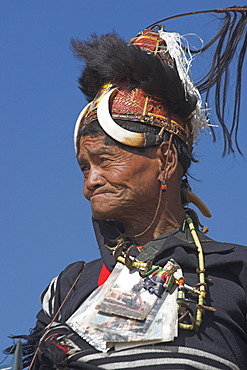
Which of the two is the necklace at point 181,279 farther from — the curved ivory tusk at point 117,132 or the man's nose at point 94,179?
the curved ivory tusk at point 117,132

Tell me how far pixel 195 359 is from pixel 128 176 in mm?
1107

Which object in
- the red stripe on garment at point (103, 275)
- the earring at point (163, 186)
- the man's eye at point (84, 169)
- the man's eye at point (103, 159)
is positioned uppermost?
the man's eye at point (84, 169)

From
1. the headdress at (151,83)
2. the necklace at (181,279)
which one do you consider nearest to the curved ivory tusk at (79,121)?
the headdress at (151,83)

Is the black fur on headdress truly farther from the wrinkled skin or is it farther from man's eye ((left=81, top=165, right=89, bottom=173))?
man's eye ((left=81, top=165, right=89, bottom=173))

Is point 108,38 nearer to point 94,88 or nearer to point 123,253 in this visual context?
point 94,88

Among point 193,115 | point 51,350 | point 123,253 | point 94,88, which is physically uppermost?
point 94,88

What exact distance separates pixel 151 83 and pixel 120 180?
625 millimetres

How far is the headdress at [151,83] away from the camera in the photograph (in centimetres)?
465

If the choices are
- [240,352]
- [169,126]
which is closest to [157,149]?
[169,126]

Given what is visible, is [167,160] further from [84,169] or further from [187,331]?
[187,331]

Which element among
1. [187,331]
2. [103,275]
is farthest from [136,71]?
[187,331]

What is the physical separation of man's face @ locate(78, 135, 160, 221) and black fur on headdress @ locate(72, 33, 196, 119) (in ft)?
1.16

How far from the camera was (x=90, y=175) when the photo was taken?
462 cm

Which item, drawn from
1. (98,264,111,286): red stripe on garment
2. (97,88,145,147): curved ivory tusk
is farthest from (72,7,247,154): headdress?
(98,264,111,286): red stripe on garment
